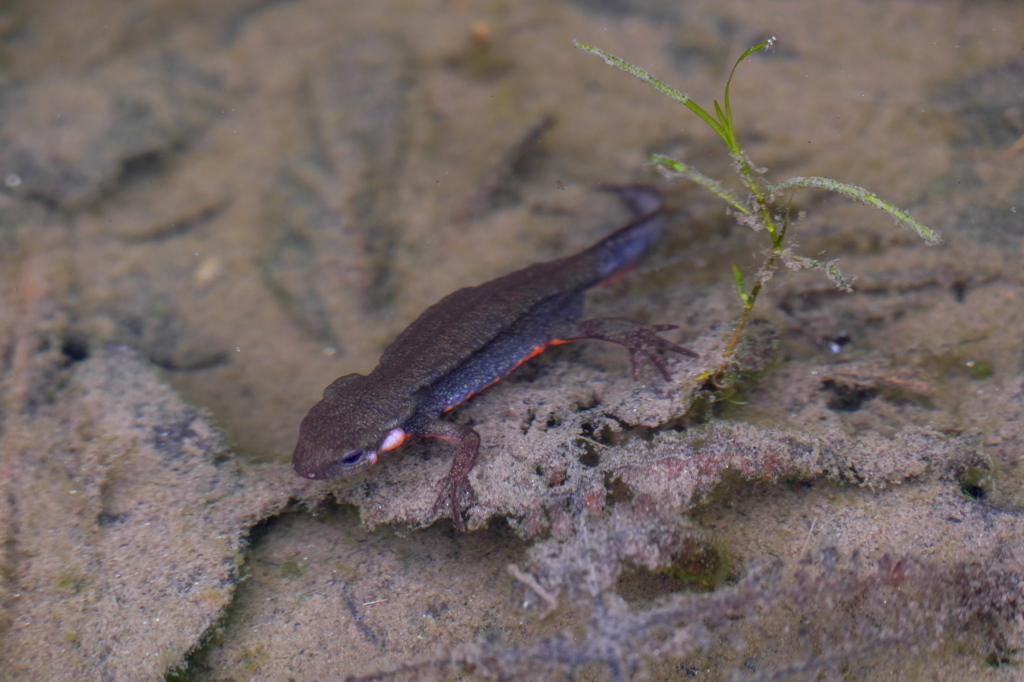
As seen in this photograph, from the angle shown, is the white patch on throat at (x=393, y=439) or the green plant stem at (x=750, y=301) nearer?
the green plant stem at (x=750, y=301)

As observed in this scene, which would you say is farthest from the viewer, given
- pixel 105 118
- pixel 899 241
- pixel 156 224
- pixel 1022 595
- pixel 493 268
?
pixel 105 118

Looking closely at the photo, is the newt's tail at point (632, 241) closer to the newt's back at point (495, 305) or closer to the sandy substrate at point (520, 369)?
the newt's back at point (495, 305)

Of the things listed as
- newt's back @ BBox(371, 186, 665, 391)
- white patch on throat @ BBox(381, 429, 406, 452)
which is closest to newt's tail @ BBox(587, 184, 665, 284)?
newt's back @ BBox(371, 186, 665, 391)

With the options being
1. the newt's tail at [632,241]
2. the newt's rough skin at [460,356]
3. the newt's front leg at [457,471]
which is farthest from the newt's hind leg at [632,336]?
the newt's front leg at [457,471]

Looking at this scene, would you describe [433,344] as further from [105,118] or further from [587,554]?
[105,118]

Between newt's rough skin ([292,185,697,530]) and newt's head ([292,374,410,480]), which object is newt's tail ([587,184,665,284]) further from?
newt's head ([292,374,410,480])

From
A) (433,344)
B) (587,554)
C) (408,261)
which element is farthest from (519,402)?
(408,261)

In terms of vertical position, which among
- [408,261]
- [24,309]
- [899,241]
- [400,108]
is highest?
[899,241]
